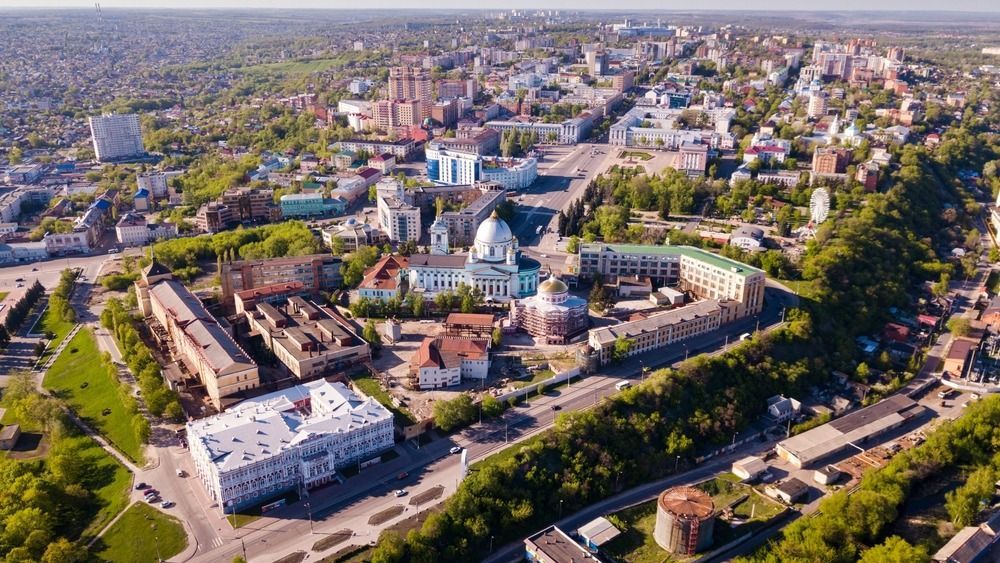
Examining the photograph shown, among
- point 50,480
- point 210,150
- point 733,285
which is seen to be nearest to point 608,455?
point 733,285

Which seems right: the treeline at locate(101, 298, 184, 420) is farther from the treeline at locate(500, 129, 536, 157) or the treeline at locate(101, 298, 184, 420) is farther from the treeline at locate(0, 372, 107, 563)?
the treeline at locate(500, 129, 536, 157)

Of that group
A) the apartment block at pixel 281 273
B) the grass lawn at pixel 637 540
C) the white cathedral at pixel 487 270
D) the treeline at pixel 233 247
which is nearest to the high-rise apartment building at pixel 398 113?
the treeline at pixel 233 247

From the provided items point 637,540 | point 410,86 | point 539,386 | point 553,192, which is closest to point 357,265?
point 539,386

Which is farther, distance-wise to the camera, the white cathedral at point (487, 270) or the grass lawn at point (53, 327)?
the white cathedral at point (487, 270)

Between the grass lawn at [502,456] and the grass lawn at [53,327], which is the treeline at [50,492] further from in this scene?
the grass lawn at [502,456]

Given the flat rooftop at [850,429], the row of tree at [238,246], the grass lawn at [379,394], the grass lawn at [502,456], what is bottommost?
the flat rooftop at [850,429]

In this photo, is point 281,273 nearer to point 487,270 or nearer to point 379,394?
point 487,270

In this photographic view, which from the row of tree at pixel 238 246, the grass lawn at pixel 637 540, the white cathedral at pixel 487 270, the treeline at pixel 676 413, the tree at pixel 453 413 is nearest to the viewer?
the grass lawn at pixel 637 540

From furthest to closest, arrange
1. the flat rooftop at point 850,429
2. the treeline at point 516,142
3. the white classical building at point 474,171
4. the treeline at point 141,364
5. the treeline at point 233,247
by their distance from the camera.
→ the treeline at point 516,142
the white classical building at point 474,171
the treeline at point 233,247
the treeline at point 141,364
the flat rooftop at point 850,429

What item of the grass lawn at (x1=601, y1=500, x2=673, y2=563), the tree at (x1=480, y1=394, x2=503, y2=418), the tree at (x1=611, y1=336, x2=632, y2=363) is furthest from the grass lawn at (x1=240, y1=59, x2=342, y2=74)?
the grass lawn at (x1=601, y1=500, x2=673, y2=563)
